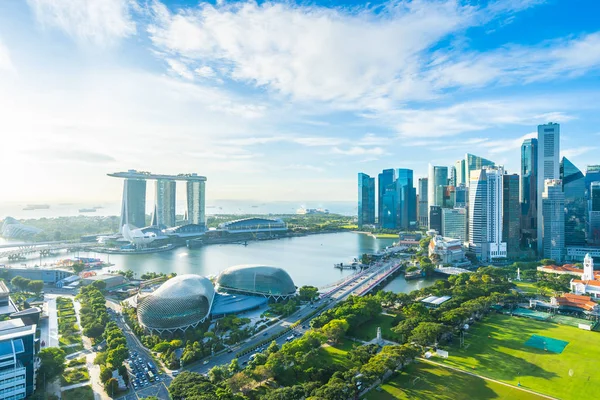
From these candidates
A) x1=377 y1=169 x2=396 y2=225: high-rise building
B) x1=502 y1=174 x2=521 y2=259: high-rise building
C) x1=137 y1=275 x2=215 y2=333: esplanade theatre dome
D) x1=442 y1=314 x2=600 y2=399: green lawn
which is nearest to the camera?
x1=442 y1=314 x2=600 y2=399: green lawn

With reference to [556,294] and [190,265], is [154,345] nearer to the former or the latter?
[190,265]

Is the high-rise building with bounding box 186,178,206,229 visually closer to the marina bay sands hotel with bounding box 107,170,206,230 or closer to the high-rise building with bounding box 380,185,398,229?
the marina bay sands hotel with bounding box 107,170,206,230

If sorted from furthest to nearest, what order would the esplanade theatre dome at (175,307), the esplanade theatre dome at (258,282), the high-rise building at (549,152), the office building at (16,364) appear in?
the high-rise building at (549,152) < the esplanade theatre dome at (258,282) < the esplanade theatre dome at (175,307) < the office building at (16,364)

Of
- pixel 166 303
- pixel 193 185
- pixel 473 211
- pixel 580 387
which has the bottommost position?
pixel 580 387

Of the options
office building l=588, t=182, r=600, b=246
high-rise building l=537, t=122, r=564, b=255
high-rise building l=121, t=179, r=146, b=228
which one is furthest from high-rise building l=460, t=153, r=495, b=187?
high-rise building l=121, t=179, r=146, b=228

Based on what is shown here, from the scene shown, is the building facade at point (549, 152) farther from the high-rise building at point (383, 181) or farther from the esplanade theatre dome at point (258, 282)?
the esplanade theatre dome at point (258, 282)

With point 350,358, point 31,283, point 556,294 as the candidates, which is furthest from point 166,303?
point 556,294

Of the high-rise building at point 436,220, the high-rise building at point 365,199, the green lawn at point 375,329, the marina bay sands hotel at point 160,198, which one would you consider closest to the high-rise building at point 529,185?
the high-rise building at point 436,220
